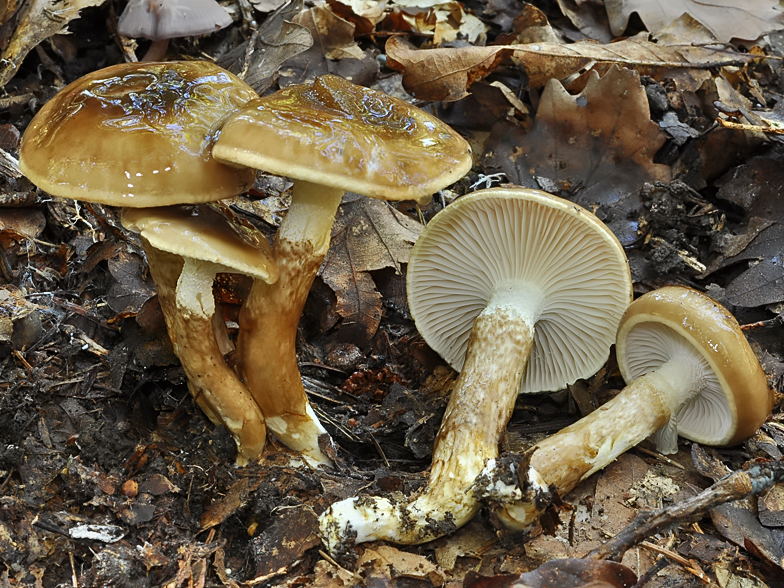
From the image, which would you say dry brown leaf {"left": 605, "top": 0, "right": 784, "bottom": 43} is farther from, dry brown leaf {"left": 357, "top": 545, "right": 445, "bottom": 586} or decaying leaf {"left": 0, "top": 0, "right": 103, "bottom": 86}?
dry brown leaf {"left": 357, "top": 545, "right": 445, "bottom": 586}

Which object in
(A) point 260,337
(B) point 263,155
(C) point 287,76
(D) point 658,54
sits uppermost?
(B) point 263,155

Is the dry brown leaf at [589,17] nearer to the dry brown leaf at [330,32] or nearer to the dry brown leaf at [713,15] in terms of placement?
the dry brown leaf at [713,15]

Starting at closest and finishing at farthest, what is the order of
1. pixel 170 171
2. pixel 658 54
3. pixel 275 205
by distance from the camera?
pixel 170 171, pixel 275 205, pixel 658 54

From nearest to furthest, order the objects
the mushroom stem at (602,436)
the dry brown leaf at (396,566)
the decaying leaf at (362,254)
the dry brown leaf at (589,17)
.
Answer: the dry brown leaf at (396,566)
the mushroom stem at (602,436)
the decaying leaf at (362,254)
the dry brown leaf at (589,17)

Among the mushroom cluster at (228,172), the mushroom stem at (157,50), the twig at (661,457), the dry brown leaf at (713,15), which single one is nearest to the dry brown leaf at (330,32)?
the mushroom stem at (157,50)

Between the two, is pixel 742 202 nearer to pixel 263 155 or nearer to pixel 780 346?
pixel 780 346

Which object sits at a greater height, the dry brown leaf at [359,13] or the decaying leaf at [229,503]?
the dry brown leaf at [359,13]

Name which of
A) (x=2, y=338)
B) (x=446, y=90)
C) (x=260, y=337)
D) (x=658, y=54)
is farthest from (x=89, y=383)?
(x=658, y=54)

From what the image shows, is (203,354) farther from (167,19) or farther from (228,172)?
(167,19)
